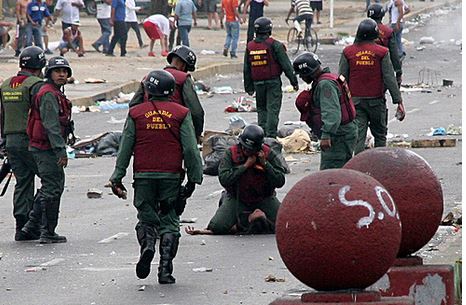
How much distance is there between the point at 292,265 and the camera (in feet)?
21.9

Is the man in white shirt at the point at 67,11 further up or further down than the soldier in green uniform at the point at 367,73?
further down

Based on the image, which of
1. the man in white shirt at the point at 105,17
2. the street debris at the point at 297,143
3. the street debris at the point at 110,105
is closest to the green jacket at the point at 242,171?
the street debris at the point at 297,143

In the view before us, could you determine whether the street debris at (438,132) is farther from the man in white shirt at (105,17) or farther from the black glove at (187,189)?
the man in white shirt at (105,17)

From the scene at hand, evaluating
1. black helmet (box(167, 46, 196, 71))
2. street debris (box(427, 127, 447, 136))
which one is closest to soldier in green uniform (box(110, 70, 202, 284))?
black helmet (box(167, 46, 196, 71))

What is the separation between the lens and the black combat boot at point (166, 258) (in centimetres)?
1091

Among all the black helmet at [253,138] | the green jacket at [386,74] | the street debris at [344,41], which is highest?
the green jacket at [386,74]

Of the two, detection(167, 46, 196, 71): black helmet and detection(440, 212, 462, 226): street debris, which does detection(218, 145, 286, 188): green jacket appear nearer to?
detection(167, 46, 196, 71): black helmet

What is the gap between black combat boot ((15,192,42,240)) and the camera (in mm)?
13297

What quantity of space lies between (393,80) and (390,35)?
2.03m

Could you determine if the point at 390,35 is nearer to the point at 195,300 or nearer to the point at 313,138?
the point at 313,138

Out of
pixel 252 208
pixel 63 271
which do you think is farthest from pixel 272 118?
pixel 63 271

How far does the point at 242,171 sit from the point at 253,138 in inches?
13.9

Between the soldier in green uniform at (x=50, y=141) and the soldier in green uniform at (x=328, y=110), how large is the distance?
2148 mm

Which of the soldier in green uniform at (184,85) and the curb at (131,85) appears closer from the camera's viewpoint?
the soldier in green uniform at (184,85)
